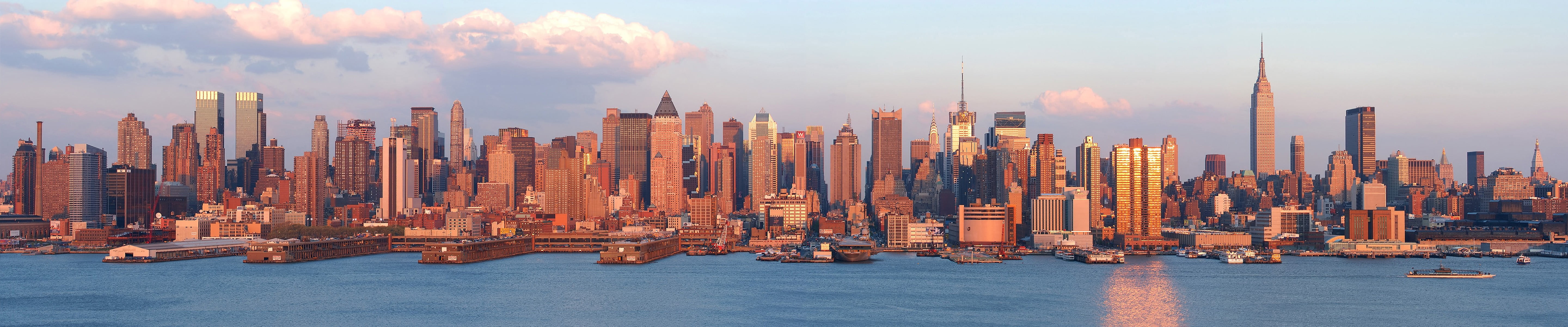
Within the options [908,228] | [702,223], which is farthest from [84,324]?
[702,223]

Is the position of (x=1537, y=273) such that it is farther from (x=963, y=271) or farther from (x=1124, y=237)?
(x=1124, y=237)

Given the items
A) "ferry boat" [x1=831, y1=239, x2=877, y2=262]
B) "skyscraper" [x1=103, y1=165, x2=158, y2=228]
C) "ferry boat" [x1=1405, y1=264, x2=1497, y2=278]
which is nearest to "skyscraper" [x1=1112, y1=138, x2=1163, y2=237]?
"ferry boat" [x1=831, y1=239, x2=877, y2=262]

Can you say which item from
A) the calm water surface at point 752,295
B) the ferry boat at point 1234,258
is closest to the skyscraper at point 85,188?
the calm water surface at point 752,295

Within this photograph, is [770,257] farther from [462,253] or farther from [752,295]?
[752,295]

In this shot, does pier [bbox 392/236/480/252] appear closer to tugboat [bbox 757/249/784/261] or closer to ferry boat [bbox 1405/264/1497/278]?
tugboat [bbox 757/249/784/261]

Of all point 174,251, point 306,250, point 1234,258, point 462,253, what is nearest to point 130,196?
point 174,251

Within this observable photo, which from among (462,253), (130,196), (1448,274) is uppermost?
(130,196)
